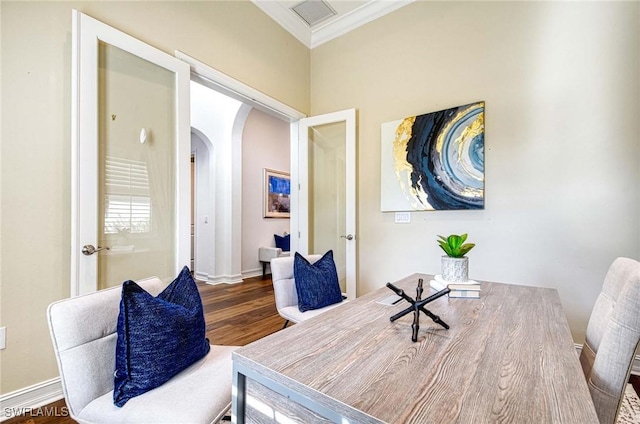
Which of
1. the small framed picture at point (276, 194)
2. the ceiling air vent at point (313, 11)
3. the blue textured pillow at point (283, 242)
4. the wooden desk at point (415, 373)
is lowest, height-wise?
the blue textured pillow at point (283, 242)

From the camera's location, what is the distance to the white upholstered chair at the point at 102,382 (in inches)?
38.8

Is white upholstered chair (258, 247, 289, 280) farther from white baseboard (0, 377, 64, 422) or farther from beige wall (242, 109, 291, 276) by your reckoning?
white baseboard (0, 377, 64, 422)

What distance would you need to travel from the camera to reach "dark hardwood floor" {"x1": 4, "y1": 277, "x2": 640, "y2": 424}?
5.28 ft

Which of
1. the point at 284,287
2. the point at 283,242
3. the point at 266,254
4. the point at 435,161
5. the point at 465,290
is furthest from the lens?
the point at 283,242

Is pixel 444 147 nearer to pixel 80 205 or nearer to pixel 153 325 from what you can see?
pixel 153 325

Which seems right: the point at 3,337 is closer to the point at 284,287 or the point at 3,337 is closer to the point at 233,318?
the point at 284,287

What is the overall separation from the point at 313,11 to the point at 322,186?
1.88 metres

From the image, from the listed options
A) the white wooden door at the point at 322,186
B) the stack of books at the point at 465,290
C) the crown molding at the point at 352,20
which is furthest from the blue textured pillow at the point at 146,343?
the crown molding at the point at 352,20

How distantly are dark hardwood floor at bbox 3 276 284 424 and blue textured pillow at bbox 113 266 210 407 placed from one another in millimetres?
968

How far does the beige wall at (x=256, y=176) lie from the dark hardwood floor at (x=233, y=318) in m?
0.69

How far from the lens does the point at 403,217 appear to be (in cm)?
Result: 291

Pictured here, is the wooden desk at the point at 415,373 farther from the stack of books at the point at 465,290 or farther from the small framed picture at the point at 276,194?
the small framed picture at the point at 276,194

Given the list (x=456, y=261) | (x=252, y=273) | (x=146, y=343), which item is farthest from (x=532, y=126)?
(x=252, y=273)

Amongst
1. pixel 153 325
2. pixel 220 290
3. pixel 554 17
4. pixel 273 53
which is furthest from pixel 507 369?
pixel 220 290
